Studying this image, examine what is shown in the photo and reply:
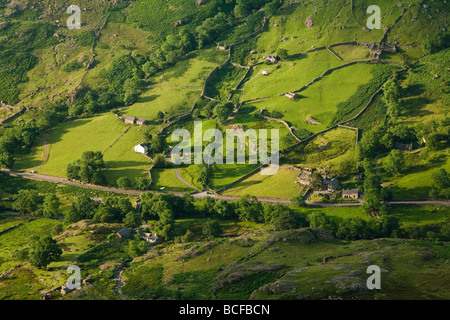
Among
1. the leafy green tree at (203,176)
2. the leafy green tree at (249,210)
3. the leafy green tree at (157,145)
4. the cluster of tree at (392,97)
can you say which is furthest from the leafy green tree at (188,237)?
the cluster of tree at (392,97)

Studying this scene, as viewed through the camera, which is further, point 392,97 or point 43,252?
point 392,97

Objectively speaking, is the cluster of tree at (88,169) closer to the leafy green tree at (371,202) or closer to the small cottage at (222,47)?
the small cottage at (222,47)

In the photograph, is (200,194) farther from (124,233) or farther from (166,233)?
(124,233)

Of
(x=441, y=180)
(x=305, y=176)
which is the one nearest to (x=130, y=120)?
(x=305, y=176)

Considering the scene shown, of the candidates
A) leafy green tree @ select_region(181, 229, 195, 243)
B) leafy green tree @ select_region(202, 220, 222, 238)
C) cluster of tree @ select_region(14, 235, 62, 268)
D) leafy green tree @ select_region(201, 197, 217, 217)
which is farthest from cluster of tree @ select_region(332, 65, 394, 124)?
cluster of tree @ select_region(14, 235, 62, 268)

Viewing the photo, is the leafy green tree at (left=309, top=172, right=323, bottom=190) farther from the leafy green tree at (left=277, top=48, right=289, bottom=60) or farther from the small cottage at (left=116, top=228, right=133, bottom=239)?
the leafy green tree at (left=277, top=48, right=289, bottom=60)

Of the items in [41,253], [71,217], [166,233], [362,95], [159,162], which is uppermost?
[362,95]

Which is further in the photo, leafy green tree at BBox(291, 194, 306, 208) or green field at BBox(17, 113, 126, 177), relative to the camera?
green field at BBox(17, 113, 126, 177)

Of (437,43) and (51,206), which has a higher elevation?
(437,43)
